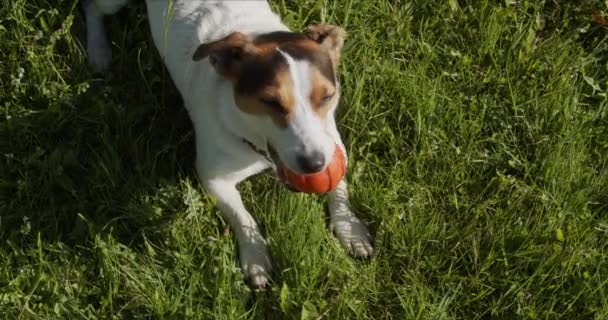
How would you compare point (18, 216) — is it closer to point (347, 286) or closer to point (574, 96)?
point (347, 286)

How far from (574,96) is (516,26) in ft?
1.90

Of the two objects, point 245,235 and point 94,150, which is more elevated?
point 94,150

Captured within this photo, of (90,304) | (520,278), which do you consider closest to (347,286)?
(520,278)

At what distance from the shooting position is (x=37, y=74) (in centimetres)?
439

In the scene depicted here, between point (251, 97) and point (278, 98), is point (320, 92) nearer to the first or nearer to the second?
point (278, 98)

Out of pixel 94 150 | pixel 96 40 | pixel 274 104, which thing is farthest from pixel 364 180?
pixel 96 40

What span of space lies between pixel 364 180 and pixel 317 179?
2.40 ft

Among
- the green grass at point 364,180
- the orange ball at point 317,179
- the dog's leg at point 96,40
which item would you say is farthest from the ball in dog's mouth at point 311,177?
the dog's leg at point 96,40

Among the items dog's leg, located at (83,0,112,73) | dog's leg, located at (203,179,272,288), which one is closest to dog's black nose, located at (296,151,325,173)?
dog's leg, located at (203,179,272,288)

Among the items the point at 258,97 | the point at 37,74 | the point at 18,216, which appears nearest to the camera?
the point at 258,97

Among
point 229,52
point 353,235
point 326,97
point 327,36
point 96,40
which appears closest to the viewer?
point 326,97

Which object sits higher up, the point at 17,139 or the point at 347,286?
the point at 17,139

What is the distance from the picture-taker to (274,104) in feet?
11.1

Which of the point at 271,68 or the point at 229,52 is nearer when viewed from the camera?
the point at 271,68
